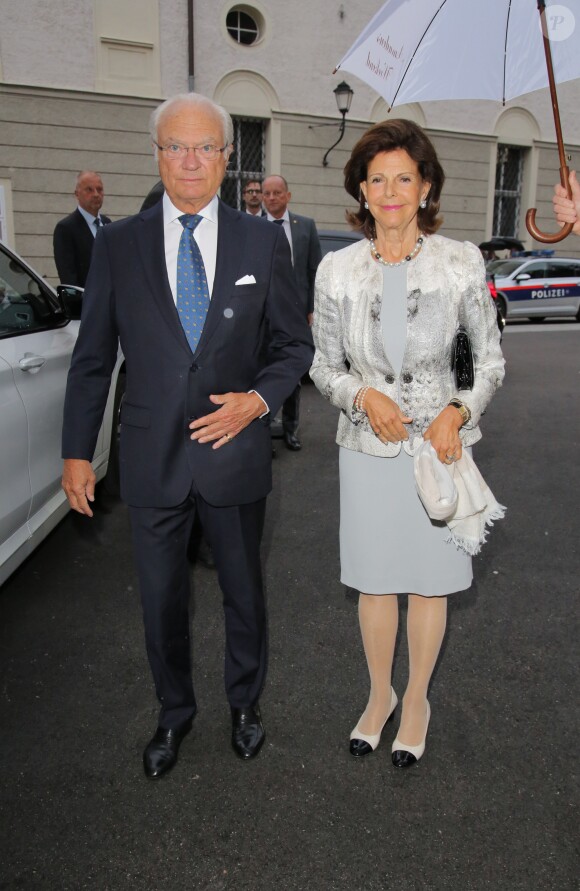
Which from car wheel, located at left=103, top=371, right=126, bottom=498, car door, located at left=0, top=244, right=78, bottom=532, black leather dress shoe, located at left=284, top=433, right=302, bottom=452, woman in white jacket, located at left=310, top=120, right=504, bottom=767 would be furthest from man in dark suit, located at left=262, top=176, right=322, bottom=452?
woman in white jacket, located at left=310, top=120, right=504, bottom=767

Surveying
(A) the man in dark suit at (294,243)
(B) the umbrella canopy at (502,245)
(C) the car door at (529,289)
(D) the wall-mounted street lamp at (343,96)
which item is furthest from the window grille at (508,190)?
(A) the man in dark suit at (294,243)

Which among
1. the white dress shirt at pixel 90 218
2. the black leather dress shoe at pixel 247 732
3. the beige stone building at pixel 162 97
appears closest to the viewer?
the black leather dress shoe at pixel 247 732

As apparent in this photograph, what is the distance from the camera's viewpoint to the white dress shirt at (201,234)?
225cm

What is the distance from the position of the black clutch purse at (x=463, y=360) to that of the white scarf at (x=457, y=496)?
223 mm

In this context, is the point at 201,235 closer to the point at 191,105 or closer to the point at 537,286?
the point at 191,105

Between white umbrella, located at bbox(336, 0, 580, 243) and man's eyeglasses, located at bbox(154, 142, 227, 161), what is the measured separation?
826 mm

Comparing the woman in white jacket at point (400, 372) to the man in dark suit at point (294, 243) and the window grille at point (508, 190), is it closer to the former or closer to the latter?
the man in dark suit at point (294, 243)

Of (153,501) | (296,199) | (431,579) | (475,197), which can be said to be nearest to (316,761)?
(431,579)

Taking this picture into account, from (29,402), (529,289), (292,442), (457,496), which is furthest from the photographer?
(529,289)

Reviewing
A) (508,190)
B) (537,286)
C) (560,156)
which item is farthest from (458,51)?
(508,190)

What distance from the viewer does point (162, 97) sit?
1672cm

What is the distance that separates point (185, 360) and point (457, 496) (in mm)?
878

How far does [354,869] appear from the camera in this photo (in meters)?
2.03

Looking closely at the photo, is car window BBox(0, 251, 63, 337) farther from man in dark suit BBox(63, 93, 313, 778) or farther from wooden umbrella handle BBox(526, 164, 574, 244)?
wooden umbrella handle BBox(526, 164, 574, 244)
